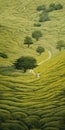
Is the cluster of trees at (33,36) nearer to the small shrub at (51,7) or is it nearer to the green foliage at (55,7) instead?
the small shrub at (51,7)

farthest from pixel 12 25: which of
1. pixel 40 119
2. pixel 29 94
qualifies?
pixel 40 119

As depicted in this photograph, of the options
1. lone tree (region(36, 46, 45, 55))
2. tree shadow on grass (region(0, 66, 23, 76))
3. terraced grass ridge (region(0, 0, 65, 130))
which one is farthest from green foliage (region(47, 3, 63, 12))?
tree shadow on grass (region(0, 66, 23, 76))

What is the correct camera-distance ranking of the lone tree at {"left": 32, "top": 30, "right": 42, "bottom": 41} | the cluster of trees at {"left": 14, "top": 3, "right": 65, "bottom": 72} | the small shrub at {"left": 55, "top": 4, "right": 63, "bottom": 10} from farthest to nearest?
1. the small shrub at {"left": 55, "top": 4, "right": 63, "bottom": 10}
2. the lone tree at {"left": 32, "top": 30, "right": 42, "bottom": 41}
3. the cluster of trees at {"left": 14, "top": 3, "right": 65, "bottom": 72}

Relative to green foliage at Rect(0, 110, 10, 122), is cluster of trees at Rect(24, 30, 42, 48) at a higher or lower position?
higher

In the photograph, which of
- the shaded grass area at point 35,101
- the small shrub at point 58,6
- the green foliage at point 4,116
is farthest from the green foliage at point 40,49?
the small shrub at point 58,6

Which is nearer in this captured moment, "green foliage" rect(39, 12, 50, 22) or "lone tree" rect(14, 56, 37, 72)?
"lone tree" rect(14, 56, 37, 72)

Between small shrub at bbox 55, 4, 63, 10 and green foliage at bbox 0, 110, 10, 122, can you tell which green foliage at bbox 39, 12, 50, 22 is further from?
green foliage at bbox 0, 110, 10, 122
